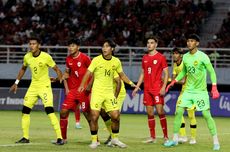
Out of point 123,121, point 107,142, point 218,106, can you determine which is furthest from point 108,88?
point 218,106

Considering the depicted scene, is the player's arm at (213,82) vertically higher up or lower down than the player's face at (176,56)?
lower down

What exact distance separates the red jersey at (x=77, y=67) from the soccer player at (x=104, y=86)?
1590 millimetres

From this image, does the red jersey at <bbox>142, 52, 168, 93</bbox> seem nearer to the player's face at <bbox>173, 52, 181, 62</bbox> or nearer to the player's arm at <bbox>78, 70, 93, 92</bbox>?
the player's face at <bbox>173, 52, 181, 62</bbox>

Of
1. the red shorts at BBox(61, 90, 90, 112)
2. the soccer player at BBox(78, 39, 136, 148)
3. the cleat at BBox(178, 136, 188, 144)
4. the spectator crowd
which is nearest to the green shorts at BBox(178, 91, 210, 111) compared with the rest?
the soccer player at BBox(78, 39, 136, 148)

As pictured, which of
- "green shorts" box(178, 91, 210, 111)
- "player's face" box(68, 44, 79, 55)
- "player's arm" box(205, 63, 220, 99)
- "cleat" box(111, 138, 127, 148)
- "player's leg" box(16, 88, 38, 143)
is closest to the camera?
"player's arm" box(205, 63, 220, 99)

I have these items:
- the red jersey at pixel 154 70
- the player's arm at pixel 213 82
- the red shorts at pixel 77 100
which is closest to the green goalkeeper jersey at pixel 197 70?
the player's arm at pixel 213 82

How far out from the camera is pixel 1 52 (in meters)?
36.2

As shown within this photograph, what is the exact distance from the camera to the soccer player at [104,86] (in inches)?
648

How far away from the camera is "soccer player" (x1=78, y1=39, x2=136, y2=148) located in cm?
1647

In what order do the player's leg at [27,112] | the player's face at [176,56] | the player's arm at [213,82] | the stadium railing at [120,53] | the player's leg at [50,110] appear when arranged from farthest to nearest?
the stadium railing at [120,53] → the player's face at [176,56] → the player's leg at [27,112] → the player's leg at [50,110] → the player's arm at [213,82]

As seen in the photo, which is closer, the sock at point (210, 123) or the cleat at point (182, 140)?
the sock at point (210, 123)

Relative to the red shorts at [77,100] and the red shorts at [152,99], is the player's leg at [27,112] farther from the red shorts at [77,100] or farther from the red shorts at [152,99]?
the red shorts at [152,99]

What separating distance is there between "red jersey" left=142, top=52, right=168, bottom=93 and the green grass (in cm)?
139

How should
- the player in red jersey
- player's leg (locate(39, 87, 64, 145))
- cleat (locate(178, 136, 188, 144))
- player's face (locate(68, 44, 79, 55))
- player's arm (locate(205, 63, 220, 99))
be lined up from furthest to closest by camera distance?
cleat (locate(178, 136, 188, 144))
player's face (locate(68, 44, 79, 55))
the player in red jersey
player's leg (locate(39, 87, 64, 145))
player's arm (locate(205, 63, 220, 99))
